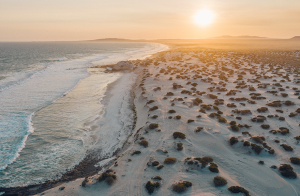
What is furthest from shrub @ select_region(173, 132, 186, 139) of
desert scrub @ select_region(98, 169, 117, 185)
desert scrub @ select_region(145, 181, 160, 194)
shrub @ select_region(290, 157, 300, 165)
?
shrub @ select_region(290, 157, 300, 165)

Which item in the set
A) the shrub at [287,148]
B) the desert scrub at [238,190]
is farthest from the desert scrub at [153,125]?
the shrub at [287,148]

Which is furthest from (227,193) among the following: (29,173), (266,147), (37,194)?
(29,173)

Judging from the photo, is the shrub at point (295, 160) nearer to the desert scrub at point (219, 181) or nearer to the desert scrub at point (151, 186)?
the desert scrub at point (219, 181)

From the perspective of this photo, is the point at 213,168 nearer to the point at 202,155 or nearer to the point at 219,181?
the point at 219,181

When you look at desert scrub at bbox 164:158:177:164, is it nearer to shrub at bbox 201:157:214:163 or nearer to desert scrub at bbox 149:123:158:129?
shrub at bbox 201:157:214:163

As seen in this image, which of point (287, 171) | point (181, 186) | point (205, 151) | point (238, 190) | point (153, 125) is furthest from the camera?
point (153, 125)

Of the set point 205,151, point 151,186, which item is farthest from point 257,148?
point 151,186
